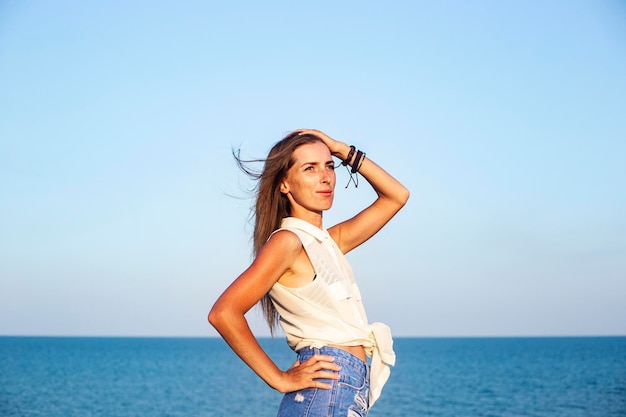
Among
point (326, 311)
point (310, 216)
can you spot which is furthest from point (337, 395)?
point (310, 216)

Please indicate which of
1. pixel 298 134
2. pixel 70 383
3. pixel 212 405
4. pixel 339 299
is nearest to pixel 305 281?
pixel 339 299

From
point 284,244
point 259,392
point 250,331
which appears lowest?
point 250,331

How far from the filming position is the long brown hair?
4039 millimetres

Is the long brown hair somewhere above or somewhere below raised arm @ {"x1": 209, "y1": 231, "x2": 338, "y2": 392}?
above

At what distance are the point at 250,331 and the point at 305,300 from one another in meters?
0.29

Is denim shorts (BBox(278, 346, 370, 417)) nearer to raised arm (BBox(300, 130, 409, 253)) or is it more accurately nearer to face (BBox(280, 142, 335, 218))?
face (BBox(280, 142, 335, 218))

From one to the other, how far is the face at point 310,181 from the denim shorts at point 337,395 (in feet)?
2.37

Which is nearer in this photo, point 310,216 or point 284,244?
point 284,244

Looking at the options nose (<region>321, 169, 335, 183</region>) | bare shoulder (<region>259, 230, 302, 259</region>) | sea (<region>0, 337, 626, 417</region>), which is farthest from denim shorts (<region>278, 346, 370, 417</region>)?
sea (<region>0, 337, 626, 417</region>)

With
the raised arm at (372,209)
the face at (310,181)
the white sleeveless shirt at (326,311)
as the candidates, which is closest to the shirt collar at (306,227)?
the white sleeveless shirt at (326,311)

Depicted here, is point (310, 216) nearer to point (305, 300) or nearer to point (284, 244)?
point (284, 244)

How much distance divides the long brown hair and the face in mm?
33

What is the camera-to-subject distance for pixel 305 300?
374 centimetres

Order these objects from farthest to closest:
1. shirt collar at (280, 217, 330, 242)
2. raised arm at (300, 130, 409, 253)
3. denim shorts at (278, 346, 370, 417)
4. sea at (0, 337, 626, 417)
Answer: sea at (0, 337, 626, 417) → raised arm at (300, 130, 409, 253) → shirt collar at (280, 217, 330, 242) → denim shorts at (278, 346, 370, 417)
